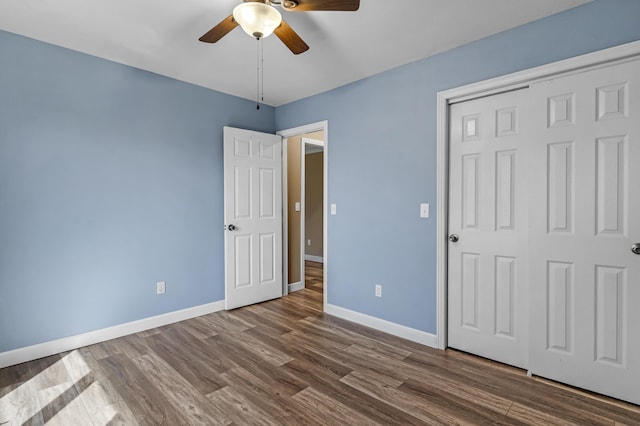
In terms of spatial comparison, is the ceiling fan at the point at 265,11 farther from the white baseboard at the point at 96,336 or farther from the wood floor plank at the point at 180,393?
the white baseboard at the point at 96,336

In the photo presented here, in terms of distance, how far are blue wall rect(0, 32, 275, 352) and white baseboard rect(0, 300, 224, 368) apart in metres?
0.05

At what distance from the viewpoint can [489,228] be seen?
8.29 ft

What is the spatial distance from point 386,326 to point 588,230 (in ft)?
5.86

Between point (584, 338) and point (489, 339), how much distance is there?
24.0 inches

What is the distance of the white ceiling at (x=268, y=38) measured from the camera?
211cm

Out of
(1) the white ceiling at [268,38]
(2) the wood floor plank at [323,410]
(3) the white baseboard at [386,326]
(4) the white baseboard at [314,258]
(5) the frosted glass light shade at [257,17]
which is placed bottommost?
(2) the wood floor plank at [323,410]

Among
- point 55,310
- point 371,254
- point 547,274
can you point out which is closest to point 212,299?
point 55,310

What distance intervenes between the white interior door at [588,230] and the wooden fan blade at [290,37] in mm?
1675

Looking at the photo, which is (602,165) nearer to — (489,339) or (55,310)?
(489,339)

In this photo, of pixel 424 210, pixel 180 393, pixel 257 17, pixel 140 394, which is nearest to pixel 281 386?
pixel 180 393

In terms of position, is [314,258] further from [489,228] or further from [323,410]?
[323,410]

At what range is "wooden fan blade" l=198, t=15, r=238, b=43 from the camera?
1876mm

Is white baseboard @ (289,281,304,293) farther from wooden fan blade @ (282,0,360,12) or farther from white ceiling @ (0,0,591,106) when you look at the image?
wooden fan blade @ (282,0,360,12)

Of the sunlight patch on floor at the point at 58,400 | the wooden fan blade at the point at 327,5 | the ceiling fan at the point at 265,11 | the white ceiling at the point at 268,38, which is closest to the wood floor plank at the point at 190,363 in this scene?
the sunlight patch on floor at the point at 58,400
